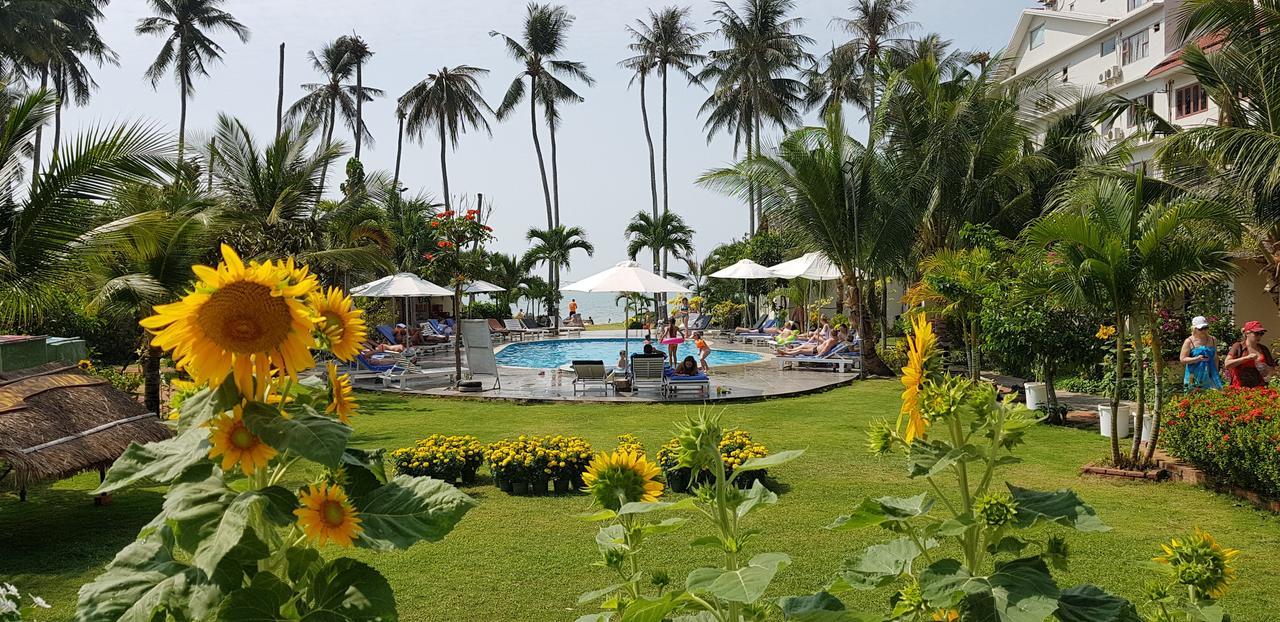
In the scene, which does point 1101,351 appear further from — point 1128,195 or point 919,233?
point 919,233

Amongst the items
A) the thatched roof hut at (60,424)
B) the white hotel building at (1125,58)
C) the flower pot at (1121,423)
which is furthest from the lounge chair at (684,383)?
the white hotel building at (1125,58)

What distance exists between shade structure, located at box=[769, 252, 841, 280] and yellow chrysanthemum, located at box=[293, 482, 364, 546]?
19022 millimetres

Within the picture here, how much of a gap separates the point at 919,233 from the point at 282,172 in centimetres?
1330

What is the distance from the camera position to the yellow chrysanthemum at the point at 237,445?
1234mm

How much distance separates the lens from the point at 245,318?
124 cm

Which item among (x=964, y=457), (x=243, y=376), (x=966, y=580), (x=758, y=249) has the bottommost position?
(x=966, y=580)

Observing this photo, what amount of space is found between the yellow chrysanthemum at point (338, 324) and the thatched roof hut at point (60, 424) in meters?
4.01

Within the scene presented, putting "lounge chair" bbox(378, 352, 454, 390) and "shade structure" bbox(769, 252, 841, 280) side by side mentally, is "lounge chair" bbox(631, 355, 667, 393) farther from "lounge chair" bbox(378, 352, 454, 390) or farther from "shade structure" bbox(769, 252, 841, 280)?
"shade structure" bbox(769, 252, 841, 280)

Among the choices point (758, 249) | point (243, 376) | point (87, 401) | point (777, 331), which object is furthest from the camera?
point (758, 249)

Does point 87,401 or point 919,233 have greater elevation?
point 919,233

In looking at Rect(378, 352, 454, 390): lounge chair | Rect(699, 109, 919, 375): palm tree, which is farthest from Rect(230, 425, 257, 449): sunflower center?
Rect(699, 109, 919, 375): palm tree

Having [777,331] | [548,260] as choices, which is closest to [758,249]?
[777,331]

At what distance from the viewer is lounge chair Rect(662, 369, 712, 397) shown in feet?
44.8

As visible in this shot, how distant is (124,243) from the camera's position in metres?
8.12
